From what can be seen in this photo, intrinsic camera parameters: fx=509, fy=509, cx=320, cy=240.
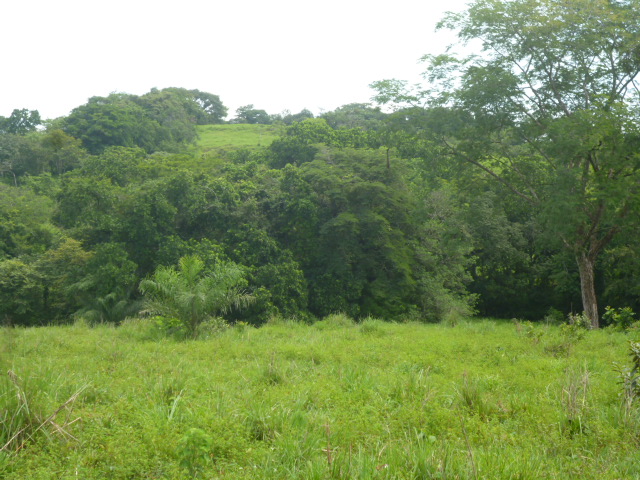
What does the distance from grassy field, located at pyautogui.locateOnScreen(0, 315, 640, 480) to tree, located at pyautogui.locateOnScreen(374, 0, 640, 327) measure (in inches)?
234

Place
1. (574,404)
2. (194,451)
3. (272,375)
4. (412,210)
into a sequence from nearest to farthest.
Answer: (194,451), (574,404), (272,375), (412,210)

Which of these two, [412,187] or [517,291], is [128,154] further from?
[517,291]

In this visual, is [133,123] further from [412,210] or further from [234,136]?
[412,210]

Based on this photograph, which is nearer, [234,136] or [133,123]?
[133,123]

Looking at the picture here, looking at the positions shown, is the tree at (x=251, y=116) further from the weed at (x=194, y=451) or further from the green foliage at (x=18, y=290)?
the weed at (x=194, y=451)

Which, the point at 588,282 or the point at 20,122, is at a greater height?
the point at 20,122

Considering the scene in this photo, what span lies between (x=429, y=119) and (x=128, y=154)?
15.9m

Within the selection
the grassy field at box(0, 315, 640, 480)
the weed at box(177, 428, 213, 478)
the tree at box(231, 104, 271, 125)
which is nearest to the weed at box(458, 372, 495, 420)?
the grassy field at box(0, 315, 640, 480)

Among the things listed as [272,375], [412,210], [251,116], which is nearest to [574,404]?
[272,375]

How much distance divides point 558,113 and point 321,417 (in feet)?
43.9

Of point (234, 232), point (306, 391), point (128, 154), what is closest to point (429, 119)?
point (234, 232)

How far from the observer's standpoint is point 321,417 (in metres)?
4.58

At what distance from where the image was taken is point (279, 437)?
4.04 metres

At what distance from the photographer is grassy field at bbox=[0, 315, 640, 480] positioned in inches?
141
